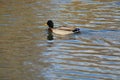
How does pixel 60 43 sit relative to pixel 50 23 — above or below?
below

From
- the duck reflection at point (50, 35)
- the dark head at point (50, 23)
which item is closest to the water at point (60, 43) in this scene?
the duck reflection at point (50, 35)

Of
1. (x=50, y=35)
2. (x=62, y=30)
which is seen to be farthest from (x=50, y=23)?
(x=62, y=30)

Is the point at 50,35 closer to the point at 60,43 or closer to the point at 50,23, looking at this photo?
the point at 50,23

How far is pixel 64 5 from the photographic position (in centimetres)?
2542

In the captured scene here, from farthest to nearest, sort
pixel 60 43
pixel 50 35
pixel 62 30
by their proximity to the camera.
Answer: pixel 50 35, pixel 62 30, pixel 60 43

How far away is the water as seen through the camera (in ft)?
46.1

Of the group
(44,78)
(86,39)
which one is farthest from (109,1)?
(44,78)

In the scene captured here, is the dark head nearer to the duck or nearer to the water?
the duck

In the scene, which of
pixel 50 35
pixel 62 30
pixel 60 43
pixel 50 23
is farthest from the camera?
pixel 50 23

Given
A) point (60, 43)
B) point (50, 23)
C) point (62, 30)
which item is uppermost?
point (50, 23)

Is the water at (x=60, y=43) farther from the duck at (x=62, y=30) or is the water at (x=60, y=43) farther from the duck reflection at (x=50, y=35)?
the duck at (x=62, y=30)

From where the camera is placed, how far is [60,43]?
17.6 m

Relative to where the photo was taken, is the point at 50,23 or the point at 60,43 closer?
the point at 60,43

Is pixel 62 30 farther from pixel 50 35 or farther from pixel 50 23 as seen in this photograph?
pixel 50 23
